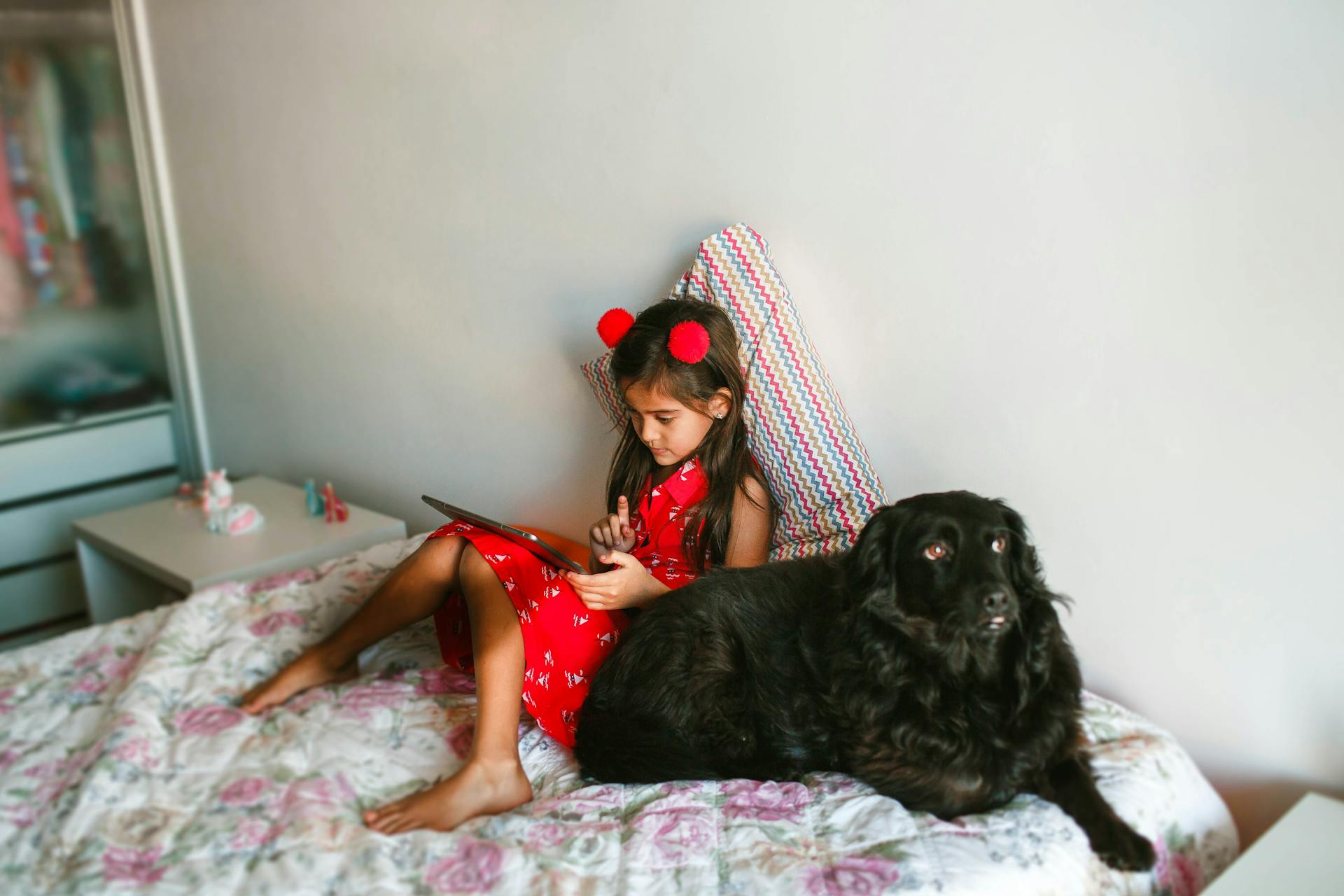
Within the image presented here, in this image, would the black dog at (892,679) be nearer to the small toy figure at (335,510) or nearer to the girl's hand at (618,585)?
the girl's hand at (618,585)

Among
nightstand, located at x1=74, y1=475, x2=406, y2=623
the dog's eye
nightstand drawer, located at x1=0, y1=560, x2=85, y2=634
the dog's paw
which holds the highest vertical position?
the dog's eye

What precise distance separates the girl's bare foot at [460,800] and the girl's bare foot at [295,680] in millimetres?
442

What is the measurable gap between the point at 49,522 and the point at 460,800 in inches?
95.7

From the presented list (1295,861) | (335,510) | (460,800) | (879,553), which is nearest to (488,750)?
(460,800)

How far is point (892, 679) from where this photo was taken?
123 centimetres

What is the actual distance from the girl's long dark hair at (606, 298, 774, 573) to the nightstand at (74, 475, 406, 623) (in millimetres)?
1031

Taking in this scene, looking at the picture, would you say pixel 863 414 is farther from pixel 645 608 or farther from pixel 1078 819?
pixel 1078 819

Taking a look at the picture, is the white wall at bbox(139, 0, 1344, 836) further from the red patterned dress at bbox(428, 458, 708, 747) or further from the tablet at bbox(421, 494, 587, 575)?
the tablet at bbox(421, 494, 587, 575)

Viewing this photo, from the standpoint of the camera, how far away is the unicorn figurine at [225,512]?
2.55 m

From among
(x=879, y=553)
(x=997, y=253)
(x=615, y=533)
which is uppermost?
(x=997, y=253)

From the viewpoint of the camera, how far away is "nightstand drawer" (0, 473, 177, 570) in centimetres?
304

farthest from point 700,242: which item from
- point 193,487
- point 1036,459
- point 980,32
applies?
point 193,487

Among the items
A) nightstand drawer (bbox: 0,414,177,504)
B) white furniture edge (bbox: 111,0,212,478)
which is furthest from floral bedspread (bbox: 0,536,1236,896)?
white furniture edge (bbox: 111,0,212,478)

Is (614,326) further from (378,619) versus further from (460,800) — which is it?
(460,800)
